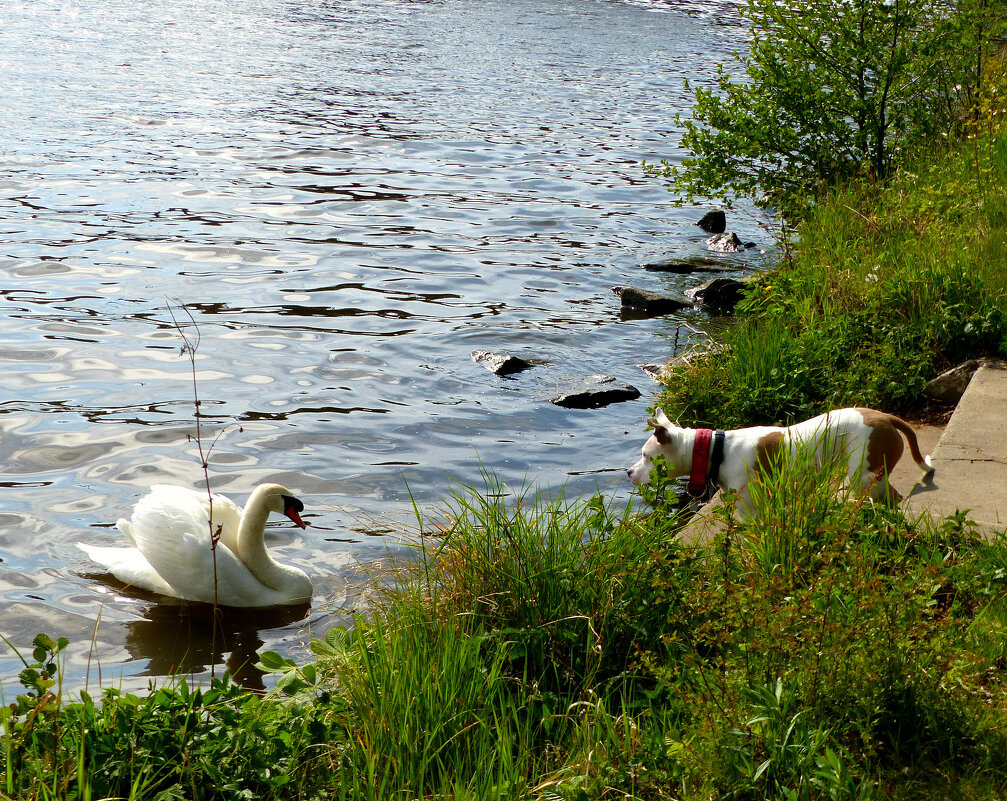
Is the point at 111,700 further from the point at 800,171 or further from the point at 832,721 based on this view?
the point at 800,171

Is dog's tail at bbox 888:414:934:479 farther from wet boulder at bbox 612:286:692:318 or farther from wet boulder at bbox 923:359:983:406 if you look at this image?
wet boulder at bbox 612:286:692:318

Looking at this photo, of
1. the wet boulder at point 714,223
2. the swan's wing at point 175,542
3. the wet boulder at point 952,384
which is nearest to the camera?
the swan's wing at point 175,542

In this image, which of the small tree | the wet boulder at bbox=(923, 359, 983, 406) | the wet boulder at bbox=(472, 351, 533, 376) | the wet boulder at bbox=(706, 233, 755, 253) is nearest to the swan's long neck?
the wet boulder at bbox=(472, 351, 533, 376)

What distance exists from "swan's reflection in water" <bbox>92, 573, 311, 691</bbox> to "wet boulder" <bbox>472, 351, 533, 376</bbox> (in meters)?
4.04

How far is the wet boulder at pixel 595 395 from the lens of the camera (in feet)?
29.7

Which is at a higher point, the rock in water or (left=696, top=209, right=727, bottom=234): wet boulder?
(left=696, top=209, right=727, bottom=234): wet boulder

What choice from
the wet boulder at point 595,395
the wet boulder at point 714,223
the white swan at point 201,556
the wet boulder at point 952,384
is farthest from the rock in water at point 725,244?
the white swan at point 201,556

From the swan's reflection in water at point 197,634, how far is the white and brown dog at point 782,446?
2.34 meters

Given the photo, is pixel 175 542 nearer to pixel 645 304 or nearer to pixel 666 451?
pixel 666 451

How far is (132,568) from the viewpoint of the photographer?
6.20 meters

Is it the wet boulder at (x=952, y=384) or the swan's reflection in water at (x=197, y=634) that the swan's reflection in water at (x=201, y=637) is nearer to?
the swan's reflection in water at (x=197, y=634)

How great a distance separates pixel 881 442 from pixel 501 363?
15.5 ft

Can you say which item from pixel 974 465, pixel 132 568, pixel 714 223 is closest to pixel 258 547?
pixel 132 568

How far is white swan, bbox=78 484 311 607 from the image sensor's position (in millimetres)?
6059
